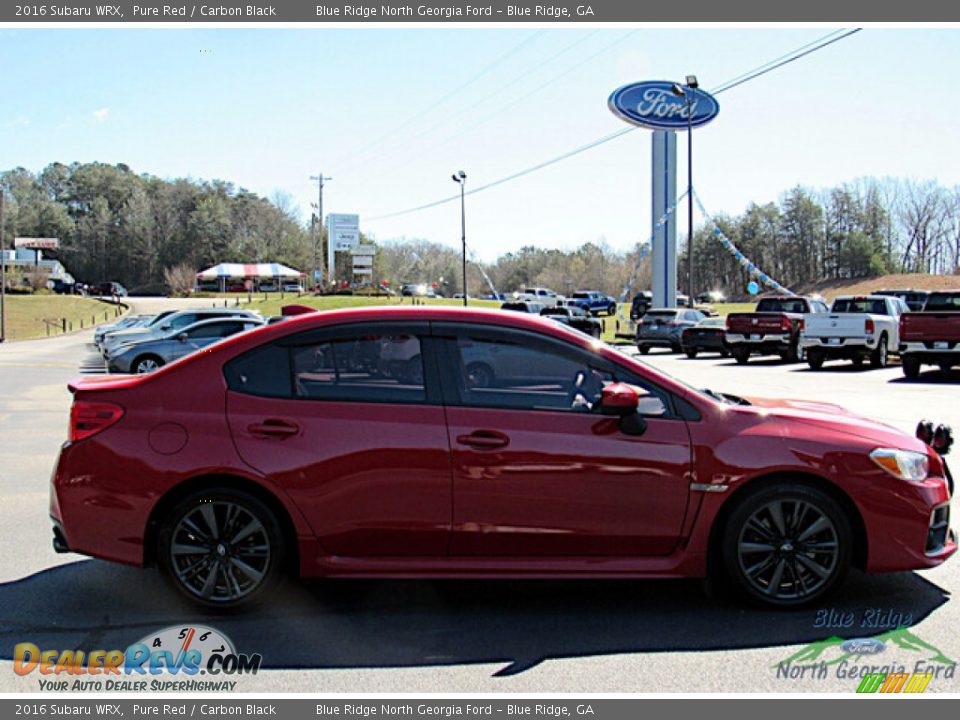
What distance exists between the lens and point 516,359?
515 cm

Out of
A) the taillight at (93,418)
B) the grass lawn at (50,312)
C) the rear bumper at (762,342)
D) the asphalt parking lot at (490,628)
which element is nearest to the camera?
the asphalt parking lot at (490,628)

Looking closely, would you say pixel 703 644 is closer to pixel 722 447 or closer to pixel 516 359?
pixel 722 447

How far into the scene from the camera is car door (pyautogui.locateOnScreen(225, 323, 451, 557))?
4918 mm

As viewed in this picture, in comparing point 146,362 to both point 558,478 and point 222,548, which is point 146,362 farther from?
point 558,478

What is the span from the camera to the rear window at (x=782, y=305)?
28844 mm

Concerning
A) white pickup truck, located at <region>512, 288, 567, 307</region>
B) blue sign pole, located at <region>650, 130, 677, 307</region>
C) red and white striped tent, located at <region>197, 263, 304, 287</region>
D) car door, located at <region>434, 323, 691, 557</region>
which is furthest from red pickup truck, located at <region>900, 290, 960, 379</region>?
red and white striped tent, located at <region>197, 263, 304, 287</region>

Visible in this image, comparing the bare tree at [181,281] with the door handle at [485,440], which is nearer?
the door handle at [485,440]

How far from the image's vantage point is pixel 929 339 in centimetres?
1994

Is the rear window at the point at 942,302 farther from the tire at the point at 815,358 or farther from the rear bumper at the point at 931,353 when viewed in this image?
the tire at the point at 815,358

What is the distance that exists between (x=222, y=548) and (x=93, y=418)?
3.36 ft

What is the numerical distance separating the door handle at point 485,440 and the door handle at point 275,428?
90 centimetres

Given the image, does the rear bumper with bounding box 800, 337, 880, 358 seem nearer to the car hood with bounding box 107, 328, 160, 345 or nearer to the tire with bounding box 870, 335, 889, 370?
the tire with bounding box 870, 335, 889, 370

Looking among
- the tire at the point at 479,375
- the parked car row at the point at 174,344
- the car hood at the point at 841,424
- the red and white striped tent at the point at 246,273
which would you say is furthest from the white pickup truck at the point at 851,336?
the red and white striped tent at the point at 246,273

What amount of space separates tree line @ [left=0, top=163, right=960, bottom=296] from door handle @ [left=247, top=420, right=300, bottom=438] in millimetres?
95147
